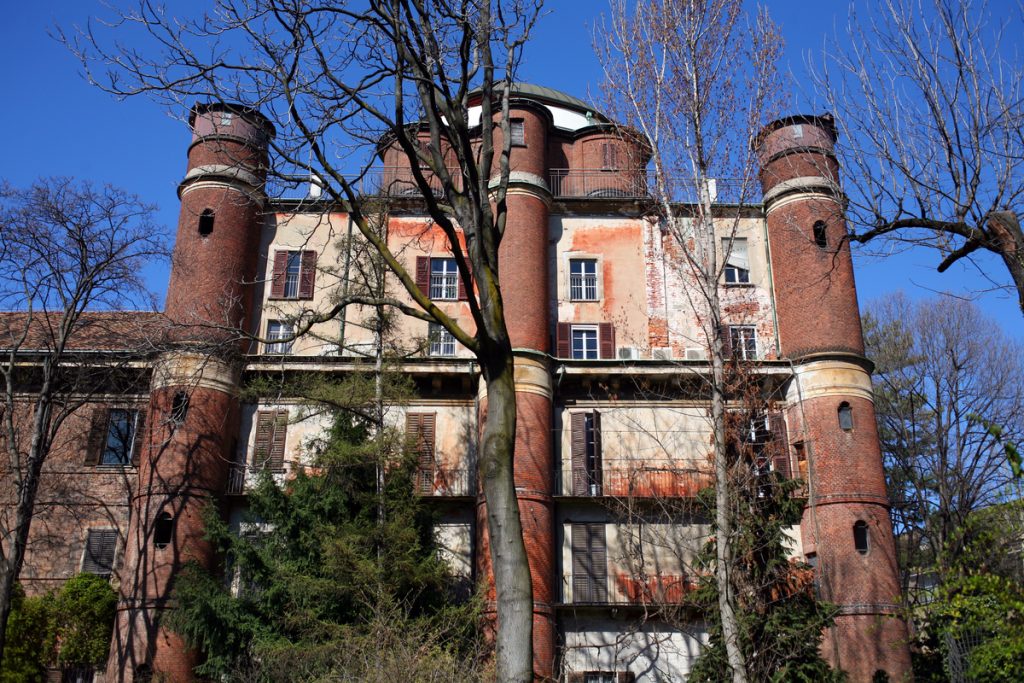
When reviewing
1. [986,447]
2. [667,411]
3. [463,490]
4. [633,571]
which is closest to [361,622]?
[463,490]

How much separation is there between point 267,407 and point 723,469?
14196mm

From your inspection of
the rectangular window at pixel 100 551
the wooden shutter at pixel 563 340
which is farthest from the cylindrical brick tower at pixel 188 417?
the wooden shutter at pixel 563 340

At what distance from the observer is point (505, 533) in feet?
28.0

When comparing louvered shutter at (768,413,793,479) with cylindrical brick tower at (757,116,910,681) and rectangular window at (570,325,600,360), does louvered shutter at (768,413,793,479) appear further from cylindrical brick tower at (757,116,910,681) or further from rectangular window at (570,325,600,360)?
rectangular window at (570,325,600,360)

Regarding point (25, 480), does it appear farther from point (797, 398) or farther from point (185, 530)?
point (797, 398)

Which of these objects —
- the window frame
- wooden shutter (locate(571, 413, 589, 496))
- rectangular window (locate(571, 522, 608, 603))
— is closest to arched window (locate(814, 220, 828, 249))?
the window frame

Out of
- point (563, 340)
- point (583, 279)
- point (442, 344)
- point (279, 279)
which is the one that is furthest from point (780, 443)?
point (279, 279)

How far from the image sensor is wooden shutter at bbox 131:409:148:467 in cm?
2555

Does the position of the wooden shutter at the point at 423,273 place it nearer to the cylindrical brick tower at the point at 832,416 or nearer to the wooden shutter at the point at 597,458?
the wooden shutter at the point at 597,458

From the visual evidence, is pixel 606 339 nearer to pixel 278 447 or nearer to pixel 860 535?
pixel 860 535

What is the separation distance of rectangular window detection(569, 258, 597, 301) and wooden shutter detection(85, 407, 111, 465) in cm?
1381

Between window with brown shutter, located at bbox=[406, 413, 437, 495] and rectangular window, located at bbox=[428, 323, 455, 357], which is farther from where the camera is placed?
rectangular window, located at bbox=[428, 323, 455, 357]

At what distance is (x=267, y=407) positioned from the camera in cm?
2631

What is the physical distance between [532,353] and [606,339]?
→ 294 cm
